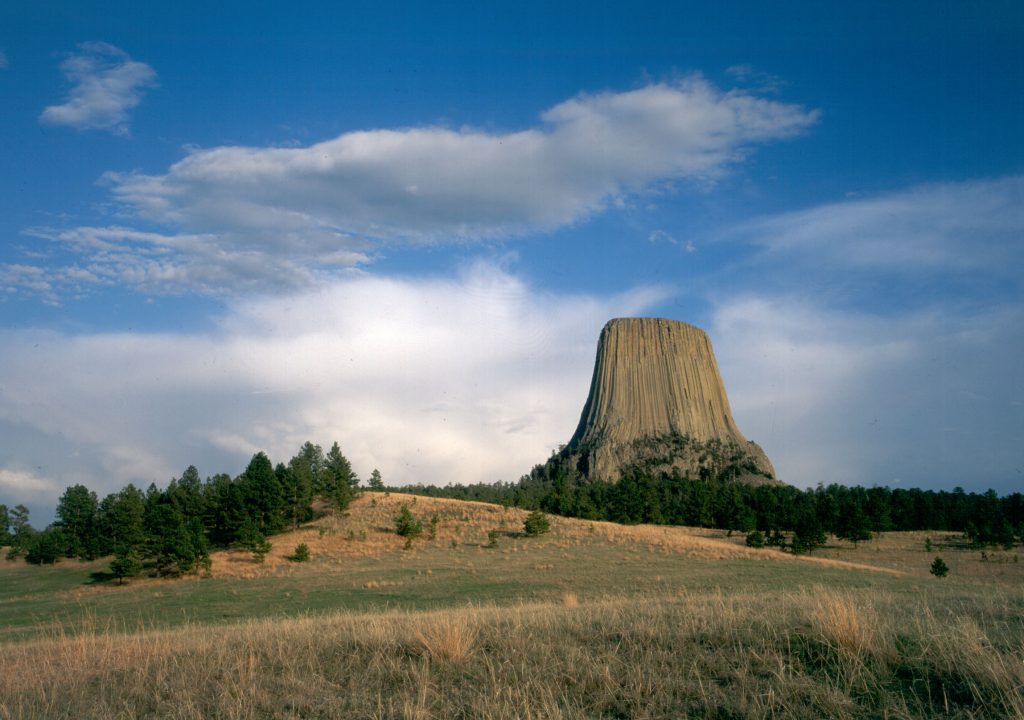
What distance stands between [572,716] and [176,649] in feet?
18.9

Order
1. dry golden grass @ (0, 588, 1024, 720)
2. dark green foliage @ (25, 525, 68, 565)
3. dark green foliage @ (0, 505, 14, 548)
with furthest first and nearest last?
dark green foliage @ (0, 505, 14, 548) < dark green foliage @ (25, 525, 68, 565) < dry golden grass @ (0, 588, 1024, 720)

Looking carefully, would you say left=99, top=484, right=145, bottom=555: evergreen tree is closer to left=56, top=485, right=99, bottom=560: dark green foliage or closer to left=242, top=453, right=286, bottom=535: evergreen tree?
left=56, top=485, right=99, bottom=560: dark green foliage

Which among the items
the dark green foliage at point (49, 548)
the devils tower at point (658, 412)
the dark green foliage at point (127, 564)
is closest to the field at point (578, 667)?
the dark green foliage at point (127, 564)

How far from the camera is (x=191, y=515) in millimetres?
61656

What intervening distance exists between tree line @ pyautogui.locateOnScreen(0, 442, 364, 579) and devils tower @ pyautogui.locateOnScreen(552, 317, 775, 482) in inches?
3623

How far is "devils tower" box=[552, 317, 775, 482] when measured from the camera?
516ft

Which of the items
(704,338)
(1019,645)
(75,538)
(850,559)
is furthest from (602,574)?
(704,338)

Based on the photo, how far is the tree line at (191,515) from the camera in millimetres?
48375

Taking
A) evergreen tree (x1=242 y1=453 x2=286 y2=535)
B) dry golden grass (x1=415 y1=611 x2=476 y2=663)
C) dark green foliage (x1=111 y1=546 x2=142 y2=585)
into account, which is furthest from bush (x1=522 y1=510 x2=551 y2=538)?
dry golden grass (x1=415 y1=611 x2=476 y2=663)

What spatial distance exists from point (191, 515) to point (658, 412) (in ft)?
432

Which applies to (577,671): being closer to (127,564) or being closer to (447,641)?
(447,641)

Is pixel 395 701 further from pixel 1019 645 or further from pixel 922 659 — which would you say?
pixel 1019 645

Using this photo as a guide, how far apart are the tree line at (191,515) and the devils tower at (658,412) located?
92.0 metres

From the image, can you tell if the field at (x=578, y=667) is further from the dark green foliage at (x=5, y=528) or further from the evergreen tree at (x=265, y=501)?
the dark green foliage at (x=5, y=528)
